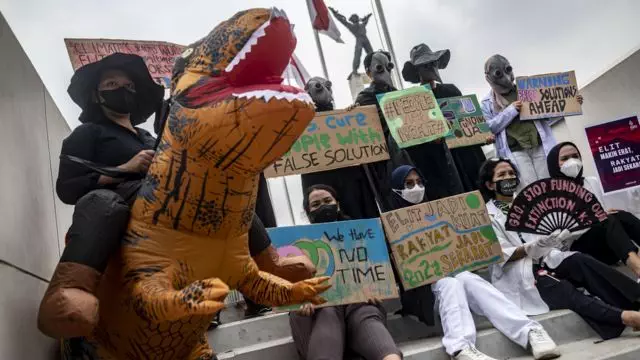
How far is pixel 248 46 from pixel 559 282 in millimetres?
3247

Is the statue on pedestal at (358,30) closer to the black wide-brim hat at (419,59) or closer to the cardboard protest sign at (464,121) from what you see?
the black wide-brim hat at (419,59)

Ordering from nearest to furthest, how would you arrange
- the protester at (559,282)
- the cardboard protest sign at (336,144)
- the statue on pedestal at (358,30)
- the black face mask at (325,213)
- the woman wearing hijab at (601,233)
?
1. the protester at (559,282)
2. the black face mask at (325,213)
3. the woman wearing hijab at (601,233)
4. the cardboard protest sign at (336,144)
5. the statue on pedestal at (358,30)

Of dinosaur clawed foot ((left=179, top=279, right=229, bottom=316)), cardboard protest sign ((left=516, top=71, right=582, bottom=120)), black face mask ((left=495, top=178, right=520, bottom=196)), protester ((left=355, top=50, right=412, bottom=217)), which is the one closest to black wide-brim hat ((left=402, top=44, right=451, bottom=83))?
protester ((left=355, top=50, right=412, bottom=217))

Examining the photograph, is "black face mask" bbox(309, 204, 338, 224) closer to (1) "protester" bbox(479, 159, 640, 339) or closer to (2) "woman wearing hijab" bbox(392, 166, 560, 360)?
(2) "woman wearing hijab" bbox(392, 166, 560, 360)

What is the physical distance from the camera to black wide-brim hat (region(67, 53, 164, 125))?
1927mm

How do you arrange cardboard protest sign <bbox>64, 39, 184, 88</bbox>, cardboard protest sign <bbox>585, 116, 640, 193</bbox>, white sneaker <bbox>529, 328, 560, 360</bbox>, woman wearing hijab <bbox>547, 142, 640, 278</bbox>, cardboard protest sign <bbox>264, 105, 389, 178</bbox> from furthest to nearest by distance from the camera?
cardboard protest sign <bbox>585, 116, 640, 193</bbox> < cardboard protest sign <bbox>264, 105, 389, 178</bbox> < woman wearing hijab <bbox>547, 142, 640, 278</bbox> < cardboard protest sign <bbox>64, 39, 184, 88</bbox> < white sneaker <bbox>529, 328, 560, 360</bbox>

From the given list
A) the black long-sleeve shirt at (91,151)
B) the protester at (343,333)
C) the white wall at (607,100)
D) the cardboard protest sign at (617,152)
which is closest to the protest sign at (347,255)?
the protester at (343,333)

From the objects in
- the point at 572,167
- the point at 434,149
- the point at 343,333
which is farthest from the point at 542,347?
the point at 434,149

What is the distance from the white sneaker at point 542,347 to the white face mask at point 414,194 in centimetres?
141

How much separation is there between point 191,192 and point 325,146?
2.83 metres

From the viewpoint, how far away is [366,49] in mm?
9352

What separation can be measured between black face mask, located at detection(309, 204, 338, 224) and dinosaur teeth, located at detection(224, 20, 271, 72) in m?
2.41

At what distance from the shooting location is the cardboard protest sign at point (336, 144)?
4141 mm

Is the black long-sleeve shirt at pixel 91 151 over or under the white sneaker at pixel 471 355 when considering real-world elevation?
over
